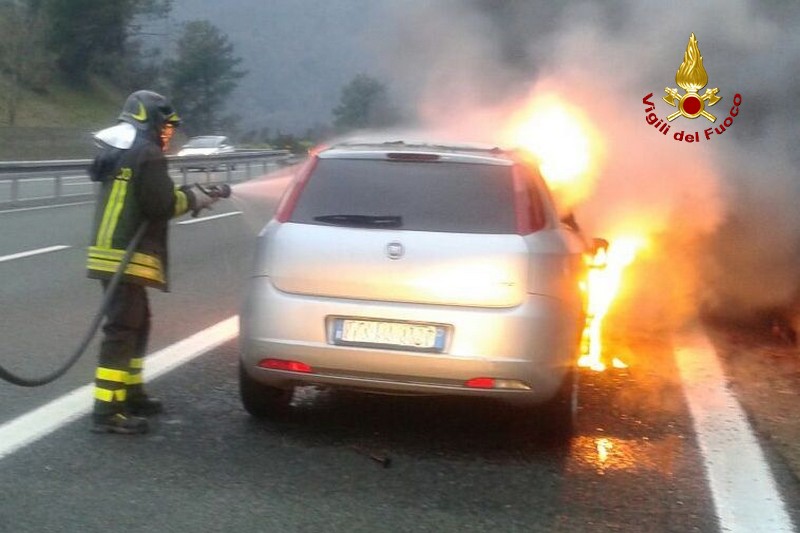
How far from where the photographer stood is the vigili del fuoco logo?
10.2 metres

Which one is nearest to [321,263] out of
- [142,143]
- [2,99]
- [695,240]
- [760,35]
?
[142,143]

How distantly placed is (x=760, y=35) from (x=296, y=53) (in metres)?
41.5

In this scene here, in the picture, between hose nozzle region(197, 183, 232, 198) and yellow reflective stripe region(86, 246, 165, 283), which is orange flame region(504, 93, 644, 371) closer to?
hose nozzle region(197, 183, 232, 198)

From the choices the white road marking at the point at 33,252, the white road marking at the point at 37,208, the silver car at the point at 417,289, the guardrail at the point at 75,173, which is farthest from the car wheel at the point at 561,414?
the white road marking at the point at 37,208

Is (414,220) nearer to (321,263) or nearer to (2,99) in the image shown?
(321,263)

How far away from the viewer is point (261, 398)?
5719 millimetres

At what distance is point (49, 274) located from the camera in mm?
11273

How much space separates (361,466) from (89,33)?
49.5 metres

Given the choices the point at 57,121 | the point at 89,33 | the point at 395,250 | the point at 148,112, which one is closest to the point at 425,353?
the point at 395,250

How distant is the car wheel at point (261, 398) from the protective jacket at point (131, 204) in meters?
0.72

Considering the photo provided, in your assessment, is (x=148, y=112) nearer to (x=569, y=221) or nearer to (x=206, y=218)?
(x=569, y=221)

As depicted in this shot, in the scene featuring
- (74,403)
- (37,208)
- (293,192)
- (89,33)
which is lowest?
(37,208)

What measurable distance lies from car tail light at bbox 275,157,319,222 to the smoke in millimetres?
4583

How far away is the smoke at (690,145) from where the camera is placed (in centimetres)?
958
